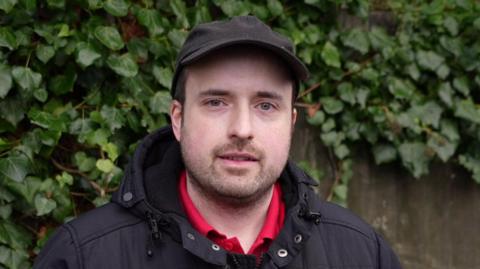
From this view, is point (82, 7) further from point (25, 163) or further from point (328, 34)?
point (328, 34)

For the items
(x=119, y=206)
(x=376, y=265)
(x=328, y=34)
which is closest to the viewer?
(x=119, y=206)

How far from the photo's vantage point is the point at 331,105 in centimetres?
351

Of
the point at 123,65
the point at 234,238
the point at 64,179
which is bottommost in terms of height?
the point at 64,179

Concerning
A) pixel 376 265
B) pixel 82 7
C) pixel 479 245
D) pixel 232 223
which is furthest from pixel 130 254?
pixel 479 245

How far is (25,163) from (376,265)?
1.29 meters

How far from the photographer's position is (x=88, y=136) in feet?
9.64

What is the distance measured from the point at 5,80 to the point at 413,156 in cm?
183

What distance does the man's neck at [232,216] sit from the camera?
7.48 feet

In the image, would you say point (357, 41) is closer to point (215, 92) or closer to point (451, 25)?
point (451, 25)

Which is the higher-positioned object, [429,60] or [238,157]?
[429,60]

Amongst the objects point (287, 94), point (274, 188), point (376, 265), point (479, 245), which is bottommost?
point (479, 245)

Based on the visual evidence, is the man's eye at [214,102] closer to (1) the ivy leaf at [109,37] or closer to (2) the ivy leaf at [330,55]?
(1) the ivy leaf at [109,37]

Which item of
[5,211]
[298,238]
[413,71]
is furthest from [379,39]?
[5,211]

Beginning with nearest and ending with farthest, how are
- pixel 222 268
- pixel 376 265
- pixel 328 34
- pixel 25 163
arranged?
1. pixel 222 268
2. pixel 376 265
3. pixel 25 163
4. pixel 328 34
